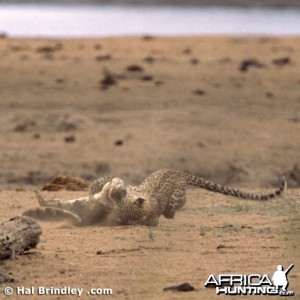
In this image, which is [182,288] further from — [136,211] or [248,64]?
[248,64]

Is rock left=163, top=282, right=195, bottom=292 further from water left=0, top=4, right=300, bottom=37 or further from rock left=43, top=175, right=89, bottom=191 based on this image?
water left=0, top=4, right=300, bottom=37

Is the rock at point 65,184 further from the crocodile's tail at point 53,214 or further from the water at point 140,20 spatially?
the water at point 140,20

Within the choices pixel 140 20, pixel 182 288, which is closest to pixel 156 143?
pixel 182 288

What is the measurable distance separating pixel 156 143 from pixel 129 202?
505 centimetres

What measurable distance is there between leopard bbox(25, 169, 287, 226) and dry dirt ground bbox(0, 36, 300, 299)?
109 millimetres

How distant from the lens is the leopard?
7.88m

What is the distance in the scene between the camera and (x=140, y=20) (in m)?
32.4

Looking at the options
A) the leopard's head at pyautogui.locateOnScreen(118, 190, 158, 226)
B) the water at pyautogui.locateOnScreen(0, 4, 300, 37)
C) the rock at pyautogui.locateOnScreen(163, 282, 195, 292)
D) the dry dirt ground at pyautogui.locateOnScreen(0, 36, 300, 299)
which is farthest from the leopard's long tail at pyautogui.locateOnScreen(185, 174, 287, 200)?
the water at pyautogui.locateOnScreen(0, 4, 300, 37)

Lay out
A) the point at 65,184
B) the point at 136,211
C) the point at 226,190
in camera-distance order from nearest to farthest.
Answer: the point at 136,211
the point at 226,190
the point at 65,184

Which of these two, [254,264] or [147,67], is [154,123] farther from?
[254,264]

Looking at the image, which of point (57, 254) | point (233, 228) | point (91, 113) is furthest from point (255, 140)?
point (57, 254)

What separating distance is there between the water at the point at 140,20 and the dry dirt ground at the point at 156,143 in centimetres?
456

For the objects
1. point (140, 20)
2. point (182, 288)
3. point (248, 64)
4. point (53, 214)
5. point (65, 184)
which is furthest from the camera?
point (140, 20)

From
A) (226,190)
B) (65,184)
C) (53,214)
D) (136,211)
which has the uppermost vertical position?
(65,184)
